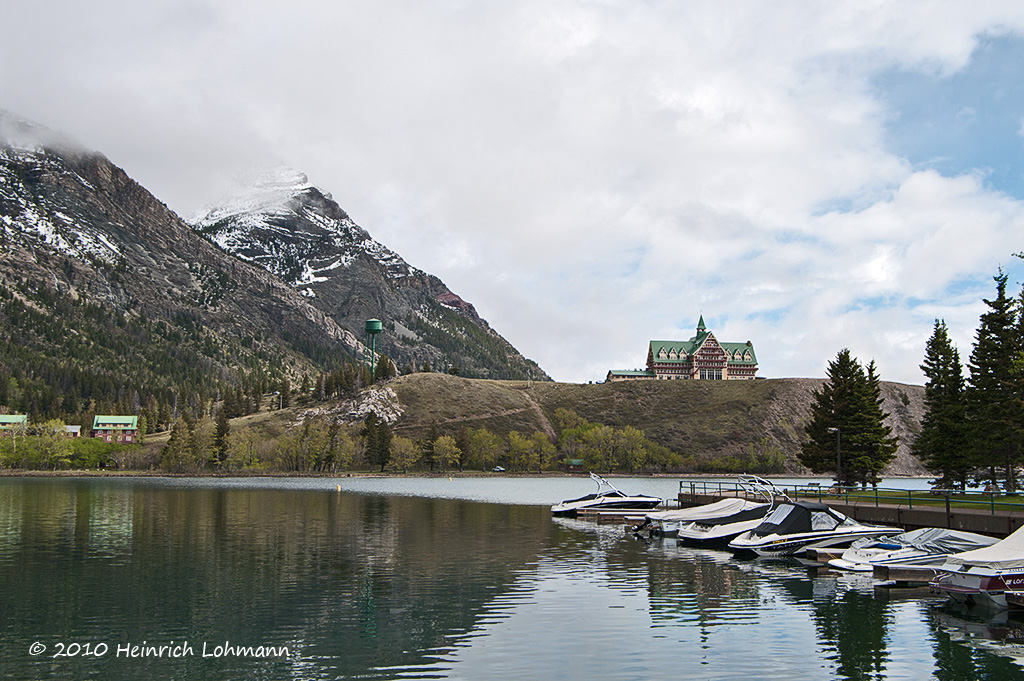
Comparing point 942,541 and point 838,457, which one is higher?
point 838,457

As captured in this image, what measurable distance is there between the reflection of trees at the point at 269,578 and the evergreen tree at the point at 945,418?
135 feet

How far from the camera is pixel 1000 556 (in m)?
A: 34.4

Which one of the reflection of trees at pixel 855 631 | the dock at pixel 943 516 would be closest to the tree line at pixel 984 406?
the dock at pixel 943 516

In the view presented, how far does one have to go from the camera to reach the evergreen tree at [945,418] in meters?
73.1

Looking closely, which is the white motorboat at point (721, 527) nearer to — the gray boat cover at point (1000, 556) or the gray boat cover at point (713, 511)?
the gray boat cover at point (713, 511)

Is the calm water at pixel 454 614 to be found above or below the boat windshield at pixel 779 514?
below

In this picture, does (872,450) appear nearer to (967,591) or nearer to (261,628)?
(967,591)

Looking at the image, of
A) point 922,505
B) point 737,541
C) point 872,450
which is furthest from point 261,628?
point 872,450

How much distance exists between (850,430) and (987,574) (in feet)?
189

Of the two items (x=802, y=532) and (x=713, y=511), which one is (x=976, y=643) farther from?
(x=713, y=511)

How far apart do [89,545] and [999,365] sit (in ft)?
251

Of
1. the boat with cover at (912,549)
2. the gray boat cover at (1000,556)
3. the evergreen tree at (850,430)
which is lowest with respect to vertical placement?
the boat with cover at (912,549)

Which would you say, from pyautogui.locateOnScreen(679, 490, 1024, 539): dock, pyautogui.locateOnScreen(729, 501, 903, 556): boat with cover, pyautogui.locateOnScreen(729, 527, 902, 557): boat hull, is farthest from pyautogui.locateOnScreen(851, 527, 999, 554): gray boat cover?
pyautogui.locateOnScreen(729, 501, 903, 556): boat with cover

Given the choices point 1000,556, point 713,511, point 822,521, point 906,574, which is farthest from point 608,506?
point 1000,556
